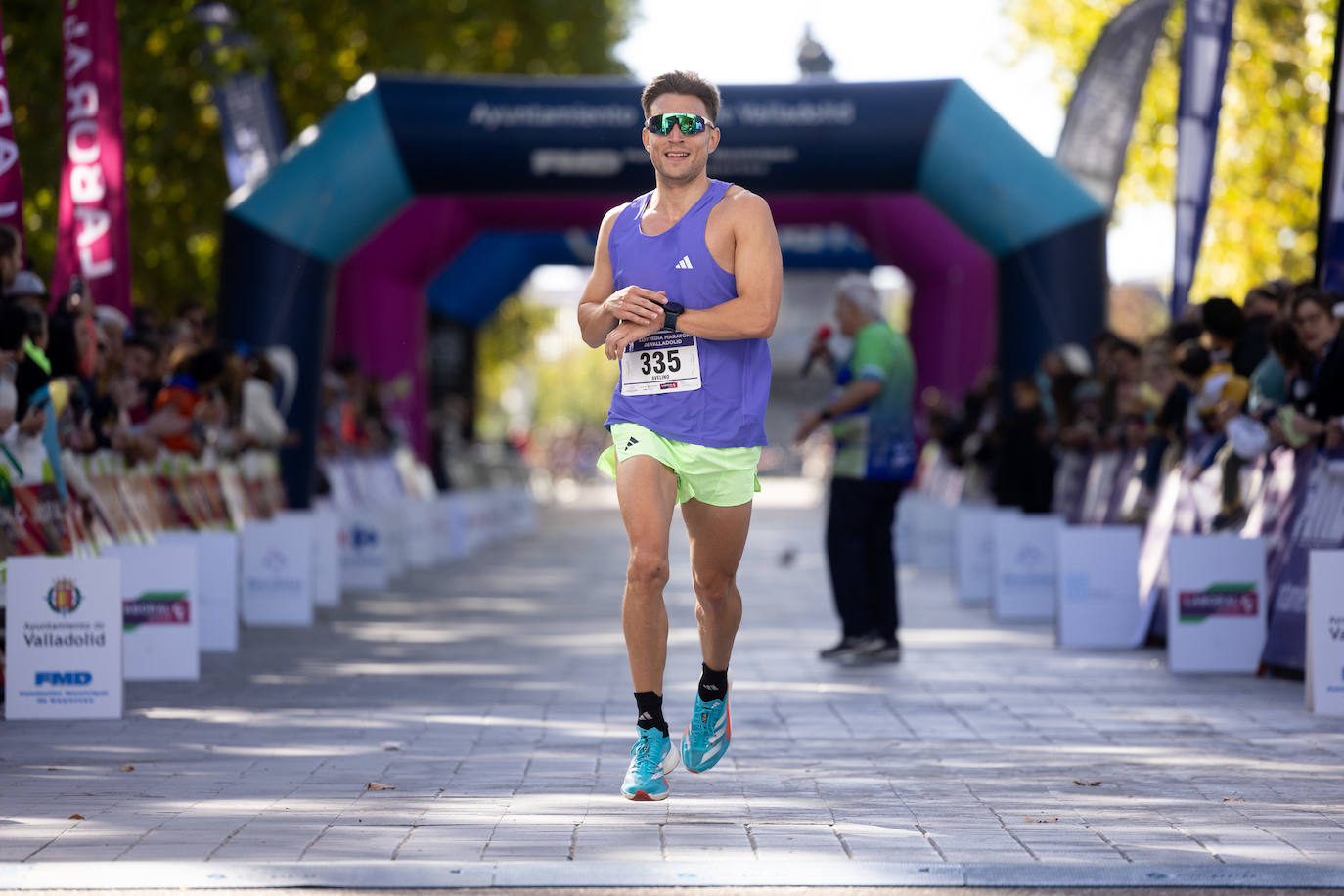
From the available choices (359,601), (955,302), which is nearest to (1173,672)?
(359,601)

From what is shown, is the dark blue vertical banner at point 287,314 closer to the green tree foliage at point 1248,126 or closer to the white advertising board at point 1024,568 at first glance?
the white advertising board at point 1024,568

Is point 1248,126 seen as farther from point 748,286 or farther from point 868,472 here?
point 748,286

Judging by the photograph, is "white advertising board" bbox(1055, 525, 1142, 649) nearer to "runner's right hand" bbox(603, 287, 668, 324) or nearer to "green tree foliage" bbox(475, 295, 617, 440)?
"runner's right hand" bbox(603, 287, 668, 324)

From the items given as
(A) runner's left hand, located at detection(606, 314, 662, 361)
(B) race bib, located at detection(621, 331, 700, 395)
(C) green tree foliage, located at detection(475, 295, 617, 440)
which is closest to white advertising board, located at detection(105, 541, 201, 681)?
(B) race bib, located at detection(621, 331, 700, 395)

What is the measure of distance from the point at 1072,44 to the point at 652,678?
2717 centimetres

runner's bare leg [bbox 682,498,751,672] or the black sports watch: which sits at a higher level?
the black sports watch

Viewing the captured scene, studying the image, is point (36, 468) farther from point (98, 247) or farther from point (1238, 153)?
point (1238, 153)

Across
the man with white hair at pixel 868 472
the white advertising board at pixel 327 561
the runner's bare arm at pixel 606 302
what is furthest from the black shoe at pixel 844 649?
the white advertising board at pixel 327 561

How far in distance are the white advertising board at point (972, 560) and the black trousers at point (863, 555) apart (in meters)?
5.11

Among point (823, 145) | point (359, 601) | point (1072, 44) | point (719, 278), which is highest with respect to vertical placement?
point (1072, 44)

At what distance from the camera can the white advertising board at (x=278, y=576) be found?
14.3m

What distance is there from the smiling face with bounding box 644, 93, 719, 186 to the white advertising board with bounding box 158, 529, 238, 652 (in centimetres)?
586

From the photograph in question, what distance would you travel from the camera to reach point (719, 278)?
21.8 ft

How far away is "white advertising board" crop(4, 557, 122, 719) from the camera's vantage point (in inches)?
342
